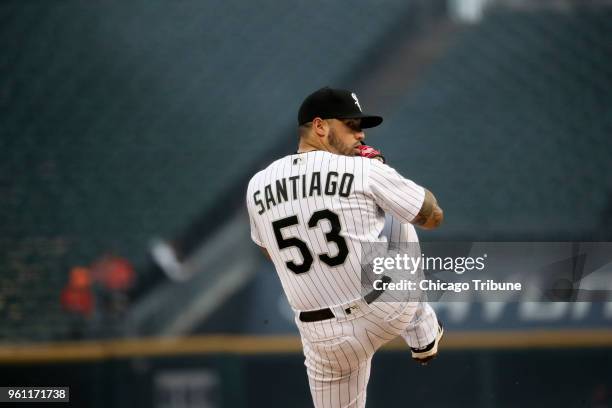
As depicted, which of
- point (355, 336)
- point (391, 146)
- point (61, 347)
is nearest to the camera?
point (355, 336)

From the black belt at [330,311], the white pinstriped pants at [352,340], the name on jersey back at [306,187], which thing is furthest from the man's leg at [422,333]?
the name on jersey back at [306,187]

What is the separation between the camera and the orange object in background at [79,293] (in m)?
4.14

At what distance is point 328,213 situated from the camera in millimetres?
2293

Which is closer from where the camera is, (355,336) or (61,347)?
(355,336)

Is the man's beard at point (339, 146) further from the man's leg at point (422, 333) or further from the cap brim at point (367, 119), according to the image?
the man's leg at point (422, 333)

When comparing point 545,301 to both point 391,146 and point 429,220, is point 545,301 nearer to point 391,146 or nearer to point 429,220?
point 391,146

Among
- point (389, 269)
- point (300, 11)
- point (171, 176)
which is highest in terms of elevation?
point (300, 11)

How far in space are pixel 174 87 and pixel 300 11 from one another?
2.16ft

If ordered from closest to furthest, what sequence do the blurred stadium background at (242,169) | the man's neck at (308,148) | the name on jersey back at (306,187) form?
the name on jersey back at (306,187), the man's neck at (308,148), the blurred stadium background at (242,169)

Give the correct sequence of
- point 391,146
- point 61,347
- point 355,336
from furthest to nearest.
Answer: point 391,146 < point 61,347 < point 355,336

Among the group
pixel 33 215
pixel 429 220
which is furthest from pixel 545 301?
pixel 33 215

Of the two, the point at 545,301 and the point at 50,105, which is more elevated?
the point at 50,105

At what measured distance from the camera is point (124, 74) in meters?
4.41

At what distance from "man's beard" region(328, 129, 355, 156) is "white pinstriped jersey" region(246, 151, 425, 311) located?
73 millimetres
